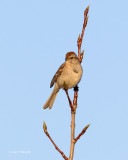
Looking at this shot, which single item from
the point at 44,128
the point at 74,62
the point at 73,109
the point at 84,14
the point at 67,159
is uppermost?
the point at 84,14

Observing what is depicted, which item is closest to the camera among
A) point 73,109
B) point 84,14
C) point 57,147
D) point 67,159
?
point 67,159

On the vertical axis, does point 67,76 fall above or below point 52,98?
above

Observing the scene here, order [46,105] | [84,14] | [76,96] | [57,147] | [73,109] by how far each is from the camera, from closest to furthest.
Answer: [57,147]
[73,109]
[76,96]
[84,14]
[46,105]

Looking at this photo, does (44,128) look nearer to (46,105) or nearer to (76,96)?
(76,96)

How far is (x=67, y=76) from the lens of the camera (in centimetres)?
852

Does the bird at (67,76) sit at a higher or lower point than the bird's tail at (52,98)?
higher

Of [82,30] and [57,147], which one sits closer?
[57,147]

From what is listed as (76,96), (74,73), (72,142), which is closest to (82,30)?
(76,96)

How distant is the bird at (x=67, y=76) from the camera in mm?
8203

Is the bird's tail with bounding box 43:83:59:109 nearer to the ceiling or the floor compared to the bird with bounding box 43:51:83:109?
nearer to the floor

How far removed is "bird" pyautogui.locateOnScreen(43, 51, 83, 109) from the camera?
820cm

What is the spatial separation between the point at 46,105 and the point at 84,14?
3.54 meters

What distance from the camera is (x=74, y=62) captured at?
863 cm

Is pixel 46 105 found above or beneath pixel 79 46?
beneath
